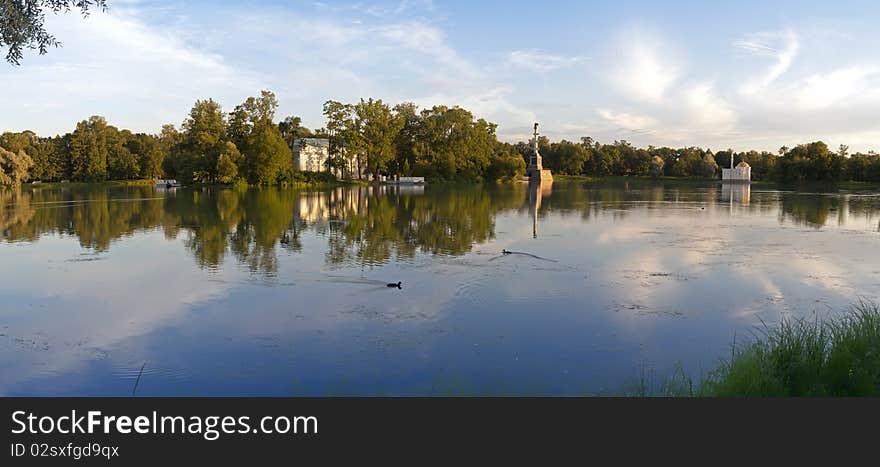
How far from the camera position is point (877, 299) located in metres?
10.8

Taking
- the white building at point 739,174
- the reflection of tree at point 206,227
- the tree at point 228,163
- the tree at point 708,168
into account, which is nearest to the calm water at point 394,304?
the reflection of tree at point 206,227

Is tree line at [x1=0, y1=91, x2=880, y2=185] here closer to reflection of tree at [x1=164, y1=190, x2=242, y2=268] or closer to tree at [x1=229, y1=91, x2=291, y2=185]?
tree at [x1=229, y1=91, x2=291, y2=185]

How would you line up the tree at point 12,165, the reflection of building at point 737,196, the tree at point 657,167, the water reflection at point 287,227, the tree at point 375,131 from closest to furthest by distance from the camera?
the water reflection at point 287,227 < the reflection of building at point 737,196 < the tree at point 12,165 < the tree at point 375,131 < the tree at point 657,167

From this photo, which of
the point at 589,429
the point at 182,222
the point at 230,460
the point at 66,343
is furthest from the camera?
the point at 182,222

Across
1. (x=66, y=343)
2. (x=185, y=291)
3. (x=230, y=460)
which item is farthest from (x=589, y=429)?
(x=185, y=291)

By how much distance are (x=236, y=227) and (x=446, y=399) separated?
18272mm

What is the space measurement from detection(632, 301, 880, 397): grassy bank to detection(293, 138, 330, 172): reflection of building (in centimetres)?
7914

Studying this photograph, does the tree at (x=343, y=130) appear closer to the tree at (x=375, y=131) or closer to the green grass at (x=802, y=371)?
the tree at (x=375, y=131)

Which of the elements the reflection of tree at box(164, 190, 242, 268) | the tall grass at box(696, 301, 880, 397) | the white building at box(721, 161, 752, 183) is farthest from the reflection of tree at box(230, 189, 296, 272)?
the white building at box(721, 161, 752, 183)

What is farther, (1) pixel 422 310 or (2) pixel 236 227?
(2) pixel 236 227

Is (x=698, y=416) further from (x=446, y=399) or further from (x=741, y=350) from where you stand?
(x=741, y=350)

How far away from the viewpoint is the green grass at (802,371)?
229 inches

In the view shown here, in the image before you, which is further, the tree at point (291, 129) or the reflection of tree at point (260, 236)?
the tree at point (291, 129)

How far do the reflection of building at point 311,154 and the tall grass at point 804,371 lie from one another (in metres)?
79.2
